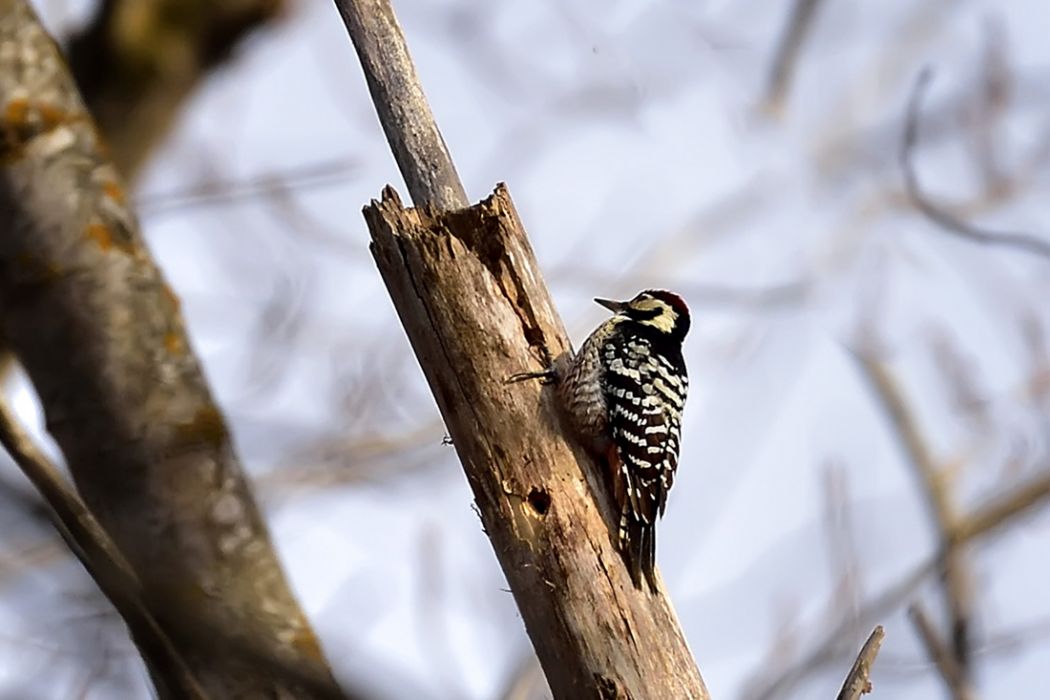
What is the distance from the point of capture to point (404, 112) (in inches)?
126

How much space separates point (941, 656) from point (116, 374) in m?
2.15

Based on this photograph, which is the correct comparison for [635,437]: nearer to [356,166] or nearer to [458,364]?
[458,364]

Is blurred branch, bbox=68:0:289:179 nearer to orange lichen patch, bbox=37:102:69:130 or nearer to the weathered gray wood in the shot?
the weathered gray wood

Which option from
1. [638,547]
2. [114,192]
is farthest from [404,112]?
[638,547]

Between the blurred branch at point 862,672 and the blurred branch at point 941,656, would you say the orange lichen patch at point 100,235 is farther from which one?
the blurred branch at point 941,656

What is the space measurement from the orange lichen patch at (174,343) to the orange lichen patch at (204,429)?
139 millimetres

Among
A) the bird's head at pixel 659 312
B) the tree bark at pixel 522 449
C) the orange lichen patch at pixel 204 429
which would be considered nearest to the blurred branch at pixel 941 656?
the tree bark at pixel 522 449

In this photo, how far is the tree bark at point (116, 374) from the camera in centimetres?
258

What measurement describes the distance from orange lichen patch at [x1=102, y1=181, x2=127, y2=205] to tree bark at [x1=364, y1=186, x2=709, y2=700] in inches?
22.2

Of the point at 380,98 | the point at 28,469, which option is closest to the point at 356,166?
the point at 380,98

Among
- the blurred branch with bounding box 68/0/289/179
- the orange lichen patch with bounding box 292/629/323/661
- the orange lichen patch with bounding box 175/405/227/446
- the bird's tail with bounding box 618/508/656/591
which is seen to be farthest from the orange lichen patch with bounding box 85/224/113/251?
the blurred branch with bounding box 68/0/289/179

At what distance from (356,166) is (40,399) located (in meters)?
1.80

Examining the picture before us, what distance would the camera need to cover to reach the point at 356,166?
423cm

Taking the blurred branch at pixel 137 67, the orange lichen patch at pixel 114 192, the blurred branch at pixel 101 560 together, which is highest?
the blurred branch at pixel 137 67
